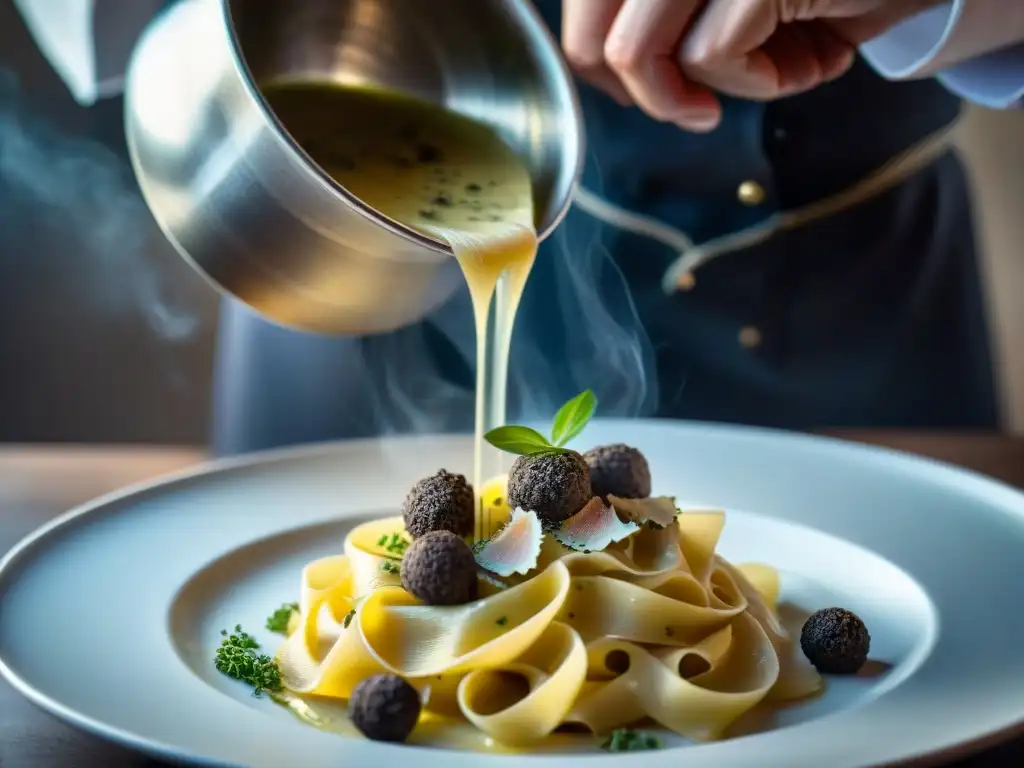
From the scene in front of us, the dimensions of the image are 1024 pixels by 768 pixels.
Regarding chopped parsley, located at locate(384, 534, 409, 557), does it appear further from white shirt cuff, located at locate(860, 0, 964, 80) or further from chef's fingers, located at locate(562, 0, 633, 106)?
white shirt cuff, located at locate(860, 0, 964, 80)

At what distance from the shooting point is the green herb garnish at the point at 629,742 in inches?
64.4

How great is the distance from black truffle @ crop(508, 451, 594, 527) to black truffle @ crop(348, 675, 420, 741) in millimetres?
400

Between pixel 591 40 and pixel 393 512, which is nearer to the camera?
pixel 591 40

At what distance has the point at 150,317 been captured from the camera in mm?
Result: 5230

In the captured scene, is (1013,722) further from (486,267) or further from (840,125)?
(840,125)

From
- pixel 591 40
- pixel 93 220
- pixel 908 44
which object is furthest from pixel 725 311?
pixel 93 220

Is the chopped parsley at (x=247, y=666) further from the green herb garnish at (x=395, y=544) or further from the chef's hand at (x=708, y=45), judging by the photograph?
the chef's hand at (x=708, y=45)

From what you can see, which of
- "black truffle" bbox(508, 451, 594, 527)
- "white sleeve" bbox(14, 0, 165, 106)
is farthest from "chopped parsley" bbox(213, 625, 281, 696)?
"white sleeve" bbox(14, 0, 165, 106)

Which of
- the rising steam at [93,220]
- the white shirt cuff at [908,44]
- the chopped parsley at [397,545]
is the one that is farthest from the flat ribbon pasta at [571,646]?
the rising steam at [93,220]

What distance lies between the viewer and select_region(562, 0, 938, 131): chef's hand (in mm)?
2232

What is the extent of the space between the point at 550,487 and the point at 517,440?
0.12 m

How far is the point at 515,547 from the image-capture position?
1928 millimetres

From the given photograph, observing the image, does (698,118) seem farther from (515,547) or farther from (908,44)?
(515,547)

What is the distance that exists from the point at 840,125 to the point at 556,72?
1.52 m
